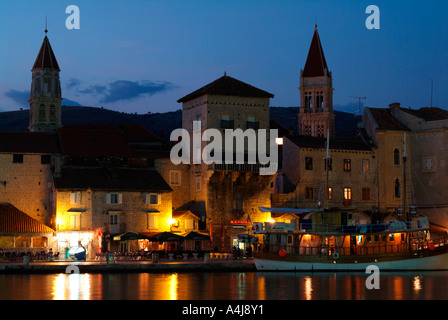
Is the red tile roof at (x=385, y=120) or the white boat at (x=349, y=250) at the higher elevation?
the red tile roof at (x=385, y=120)

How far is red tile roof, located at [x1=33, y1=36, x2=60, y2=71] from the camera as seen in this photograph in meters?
83.3

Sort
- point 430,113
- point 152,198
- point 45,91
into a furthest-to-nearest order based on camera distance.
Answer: point 430,113 < point 45,91 < point 152,198

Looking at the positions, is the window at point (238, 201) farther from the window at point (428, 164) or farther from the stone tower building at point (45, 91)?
the stone tower building at point (45, 91)

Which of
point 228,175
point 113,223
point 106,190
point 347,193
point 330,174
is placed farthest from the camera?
point 347,193

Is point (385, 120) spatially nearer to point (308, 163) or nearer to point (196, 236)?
point (308, 163)

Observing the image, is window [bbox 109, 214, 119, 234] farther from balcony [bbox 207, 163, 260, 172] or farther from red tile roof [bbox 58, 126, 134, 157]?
balcony [bbox 207, 163, 260, 172]

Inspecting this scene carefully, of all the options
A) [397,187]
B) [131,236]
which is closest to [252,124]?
[131,236]

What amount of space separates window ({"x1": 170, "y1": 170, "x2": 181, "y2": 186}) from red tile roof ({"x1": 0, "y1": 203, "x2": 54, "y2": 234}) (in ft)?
39.6

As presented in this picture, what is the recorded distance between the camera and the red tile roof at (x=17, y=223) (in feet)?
209

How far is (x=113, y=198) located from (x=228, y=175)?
9.76m

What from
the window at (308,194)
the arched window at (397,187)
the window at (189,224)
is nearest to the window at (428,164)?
the arched window at (397,187)

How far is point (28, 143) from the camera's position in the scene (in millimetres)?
68812
